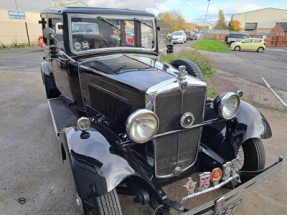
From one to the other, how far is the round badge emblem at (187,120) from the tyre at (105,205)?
875 mm

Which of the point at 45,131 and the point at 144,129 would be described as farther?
the point at 45,131

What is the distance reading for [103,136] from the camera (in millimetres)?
2016

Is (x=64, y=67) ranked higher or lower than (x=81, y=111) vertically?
higher

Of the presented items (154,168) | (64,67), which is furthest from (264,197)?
(64,67)

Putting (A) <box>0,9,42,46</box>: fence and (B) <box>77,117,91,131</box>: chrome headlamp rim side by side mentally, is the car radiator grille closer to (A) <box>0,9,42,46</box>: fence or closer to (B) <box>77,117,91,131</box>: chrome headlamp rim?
(B) <box>77,117,91,131</box>: chrome headlamp rim

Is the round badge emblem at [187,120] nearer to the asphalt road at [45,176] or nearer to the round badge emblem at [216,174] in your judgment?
the round badge emblem at [216,174]

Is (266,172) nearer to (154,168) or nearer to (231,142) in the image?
(231,142)

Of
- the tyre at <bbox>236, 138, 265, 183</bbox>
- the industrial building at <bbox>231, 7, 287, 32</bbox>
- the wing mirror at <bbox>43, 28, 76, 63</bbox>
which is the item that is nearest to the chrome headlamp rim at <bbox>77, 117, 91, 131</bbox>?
the wing mirror at <bbox>43, 28, 76, 63</bbox>

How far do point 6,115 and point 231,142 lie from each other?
4669 mm

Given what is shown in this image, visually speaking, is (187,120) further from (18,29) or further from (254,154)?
(18,29)

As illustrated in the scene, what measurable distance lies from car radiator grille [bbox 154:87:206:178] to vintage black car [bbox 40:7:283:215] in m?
0.01

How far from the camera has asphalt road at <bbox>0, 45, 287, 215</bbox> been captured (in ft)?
8.00

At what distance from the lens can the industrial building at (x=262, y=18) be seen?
53656mm

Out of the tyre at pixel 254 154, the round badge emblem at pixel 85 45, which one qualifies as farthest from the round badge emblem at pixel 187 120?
the round badge emblem at pixel 85 45
